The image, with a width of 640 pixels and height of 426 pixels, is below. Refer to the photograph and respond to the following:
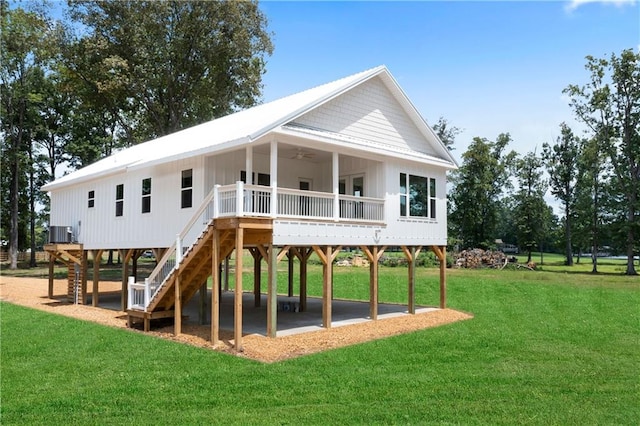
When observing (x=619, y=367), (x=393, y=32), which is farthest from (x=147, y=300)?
(x=619, y=367)

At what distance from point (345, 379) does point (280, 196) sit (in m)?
6.00

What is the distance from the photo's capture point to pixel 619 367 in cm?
Result: 1080

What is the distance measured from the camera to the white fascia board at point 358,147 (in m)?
14.1

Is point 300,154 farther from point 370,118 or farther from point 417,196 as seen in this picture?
point 417,196

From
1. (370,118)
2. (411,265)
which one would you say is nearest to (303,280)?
(411,265)

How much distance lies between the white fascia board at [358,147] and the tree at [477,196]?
121ft

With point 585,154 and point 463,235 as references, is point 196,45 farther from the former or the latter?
point 585,154

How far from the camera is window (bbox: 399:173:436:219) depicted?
695 inches

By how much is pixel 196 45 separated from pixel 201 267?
25.6 meters

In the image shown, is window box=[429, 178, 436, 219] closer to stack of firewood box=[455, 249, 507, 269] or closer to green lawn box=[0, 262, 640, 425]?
green lawn box=[0, 262, 640, 425]

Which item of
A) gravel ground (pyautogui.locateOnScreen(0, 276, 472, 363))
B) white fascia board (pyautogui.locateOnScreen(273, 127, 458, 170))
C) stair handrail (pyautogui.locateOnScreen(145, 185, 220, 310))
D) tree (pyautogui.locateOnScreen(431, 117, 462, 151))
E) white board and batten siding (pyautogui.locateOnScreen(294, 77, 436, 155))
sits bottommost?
gravel ground (pyautogui.locateOnScreen(0, 276, 472, 363))

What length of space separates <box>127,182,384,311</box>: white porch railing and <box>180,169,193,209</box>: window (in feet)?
3.92

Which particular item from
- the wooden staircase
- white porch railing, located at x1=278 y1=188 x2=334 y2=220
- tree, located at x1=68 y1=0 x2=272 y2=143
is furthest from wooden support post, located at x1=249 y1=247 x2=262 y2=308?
tree, located at x1=68 y1=0 x2=272 y2=143

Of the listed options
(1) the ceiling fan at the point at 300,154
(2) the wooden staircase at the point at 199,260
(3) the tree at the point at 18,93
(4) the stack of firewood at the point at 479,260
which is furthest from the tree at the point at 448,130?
(2) the wooden staircase at the point at 199,260
